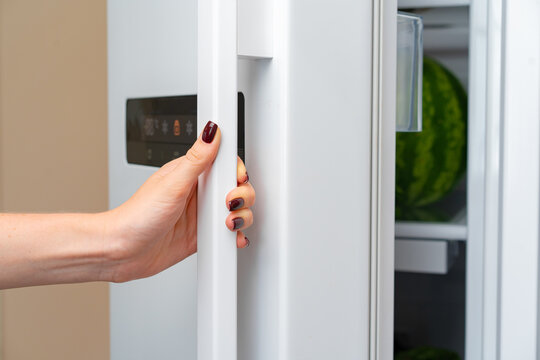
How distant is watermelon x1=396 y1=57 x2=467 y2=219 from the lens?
32.8 inches

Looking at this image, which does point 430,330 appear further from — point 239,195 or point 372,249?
point 239,195

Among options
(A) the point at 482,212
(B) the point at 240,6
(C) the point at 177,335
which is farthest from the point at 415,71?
(C) the point at 177,335

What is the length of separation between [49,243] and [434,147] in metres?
0.55

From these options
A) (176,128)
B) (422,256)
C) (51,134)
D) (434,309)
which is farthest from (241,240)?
(51,134)

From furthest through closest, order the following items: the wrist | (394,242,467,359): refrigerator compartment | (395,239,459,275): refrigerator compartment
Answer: (394,242,467,359): refrigerator compartment, (395,239,459,275): refrigerator compartment, the wrist

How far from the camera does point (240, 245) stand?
0.49 meters

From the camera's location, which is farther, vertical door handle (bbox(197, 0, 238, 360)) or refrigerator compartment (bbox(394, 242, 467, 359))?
refrigerator compartment (bbox(394, 242, 467, 359))

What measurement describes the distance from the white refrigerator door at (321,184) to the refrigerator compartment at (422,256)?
0.23m

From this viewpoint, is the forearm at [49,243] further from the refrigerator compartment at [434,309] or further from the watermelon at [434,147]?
the refrigerator compartment at [434,309]

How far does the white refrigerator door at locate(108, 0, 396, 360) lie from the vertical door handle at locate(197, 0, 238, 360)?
2 centimetres

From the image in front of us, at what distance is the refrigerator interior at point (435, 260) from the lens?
790mm

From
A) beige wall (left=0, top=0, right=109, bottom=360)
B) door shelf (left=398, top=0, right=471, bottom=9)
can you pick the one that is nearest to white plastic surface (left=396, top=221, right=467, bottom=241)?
door shelf (left=398, top=0, right=471, bottom=9)

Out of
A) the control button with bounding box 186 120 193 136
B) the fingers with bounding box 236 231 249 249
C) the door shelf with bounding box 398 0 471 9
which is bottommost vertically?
the fingers with bounding box 236 231 249 249

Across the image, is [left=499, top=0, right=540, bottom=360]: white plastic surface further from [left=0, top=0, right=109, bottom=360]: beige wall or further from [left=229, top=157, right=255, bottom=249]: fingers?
[left=0, top=0, right=109, bottom=360]: beige wall
